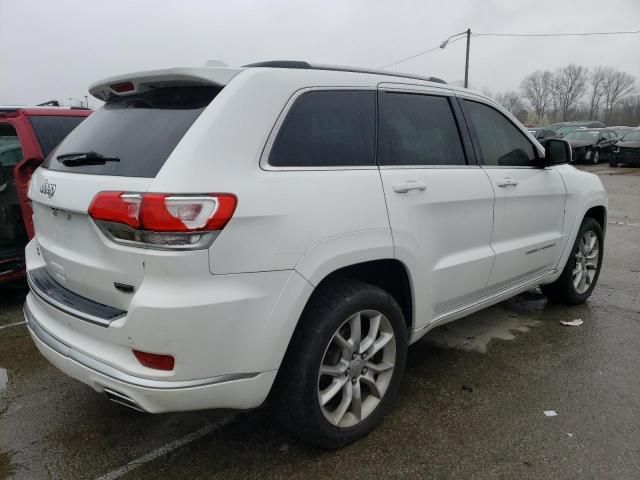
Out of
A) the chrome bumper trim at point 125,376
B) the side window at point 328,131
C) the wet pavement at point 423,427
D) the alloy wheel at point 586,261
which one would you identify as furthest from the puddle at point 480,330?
the chrome bumper trim at point 125,376

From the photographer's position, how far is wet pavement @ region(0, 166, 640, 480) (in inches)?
94.8

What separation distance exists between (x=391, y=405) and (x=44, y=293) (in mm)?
1942

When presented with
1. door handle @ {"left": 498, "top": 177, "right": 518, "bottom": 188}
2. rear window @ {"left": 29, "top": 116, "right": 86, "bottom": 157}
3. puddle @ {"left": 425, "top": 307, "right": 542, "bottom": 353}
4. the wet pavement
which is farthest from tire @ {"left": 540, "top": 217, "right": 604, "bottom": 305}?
rear window @ {"left": 29, "top": 116, "right": 86, "bottom": 157}

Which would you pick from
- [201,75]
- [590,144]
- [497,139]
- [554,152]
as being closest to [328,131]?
[201,75]

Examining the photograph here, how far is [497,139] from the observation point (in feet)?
11.6

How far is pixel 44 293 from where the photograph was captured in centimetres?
247

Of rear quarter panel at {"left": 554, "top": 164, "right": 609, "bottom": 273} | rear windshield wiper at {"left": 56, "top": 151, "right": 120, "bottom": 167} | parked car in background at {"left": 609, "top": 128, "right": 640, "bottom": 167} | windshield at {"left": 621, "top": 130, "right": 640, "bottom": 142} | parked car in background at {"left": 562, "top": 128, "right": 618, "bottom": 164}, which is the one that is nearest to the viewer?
rear windshield wiper at {"left": 56, "top": 151, "right": 120, "bottom": 167}

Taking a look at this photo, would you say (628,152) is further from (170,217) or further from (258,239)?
(170,217)

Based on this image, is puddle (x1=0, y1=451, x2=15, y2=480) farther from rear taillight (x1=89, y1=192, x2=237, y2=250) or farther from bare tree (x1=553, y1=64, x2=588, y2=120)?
bare tree (x1=553, y1=64, x2=588, y2=120)

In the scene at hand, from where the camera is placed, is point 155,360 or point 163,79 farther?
point 163,79

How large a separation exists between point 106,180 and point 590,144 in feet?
79.0

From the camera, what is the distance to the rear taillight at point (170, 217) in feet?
6.19

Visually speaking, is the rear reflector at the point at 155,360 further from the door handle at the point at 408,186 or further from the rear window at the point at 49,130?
the rear window at the point at 49,130

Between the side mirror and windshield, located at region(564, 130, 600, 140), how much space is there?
68.1 ft
